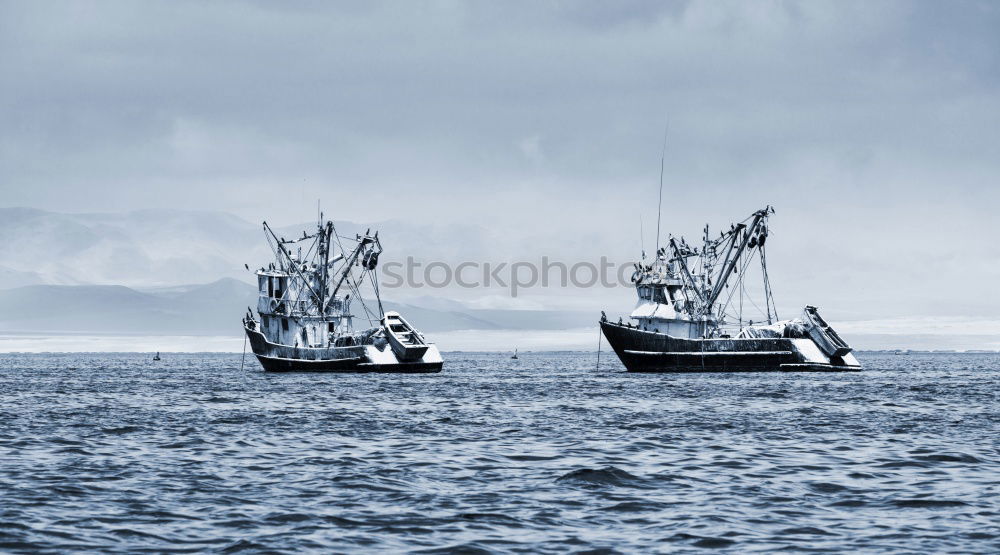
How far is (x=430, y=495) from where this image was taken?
90.7 feet

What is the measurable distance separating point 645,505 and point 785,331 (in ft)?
331

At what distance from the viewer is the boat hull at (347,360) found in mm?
117188

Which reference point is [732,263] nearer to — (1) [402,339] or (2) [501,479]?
(1) [402,339]

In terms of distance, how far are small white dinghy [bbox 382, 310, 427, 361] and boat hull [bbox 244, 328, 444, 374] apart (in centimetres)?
78

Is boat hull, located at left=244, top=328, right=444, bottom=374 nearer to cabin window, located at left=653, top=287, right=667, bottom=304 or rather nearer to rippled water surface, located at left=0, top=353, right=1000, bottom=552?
cabin window, located at left=653, top=287, right=667, bottom=304

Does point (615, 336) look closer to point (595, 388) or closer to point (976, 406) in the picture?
point (595, 388)

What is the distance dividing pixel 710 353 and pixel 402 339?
104 feet

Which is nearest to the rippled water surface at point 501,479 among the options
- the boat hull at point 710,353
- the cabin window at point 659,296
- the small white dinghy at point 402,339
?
the small white dinghy at point 402,339

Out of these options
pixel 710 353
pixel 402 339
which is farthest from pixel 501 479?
pixel 710 353

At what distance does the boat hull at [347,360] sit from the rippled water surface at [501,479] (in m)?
56.3

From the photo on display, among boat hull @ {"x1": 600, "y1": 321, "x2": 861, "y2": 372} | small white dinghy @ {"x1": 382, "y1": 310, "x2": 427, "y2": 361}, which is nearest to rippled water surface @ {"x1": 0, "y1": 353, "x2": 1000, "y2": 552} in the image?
small white dinghy @ {"x1": 382, "y1": 310, "x2": 427, "y2": 361}

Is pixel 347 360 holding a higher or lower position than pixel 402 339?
lower

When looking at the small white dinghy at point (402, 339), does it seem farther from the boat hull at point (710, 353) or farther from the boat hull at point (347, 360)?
the boat hull at point (710, 353)

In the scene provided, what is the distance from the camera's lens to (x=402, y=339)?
118438 mm
